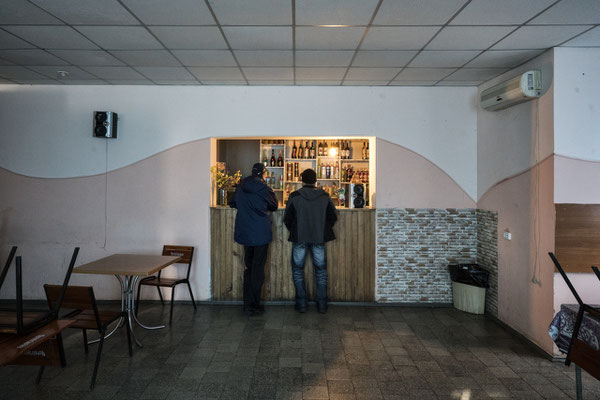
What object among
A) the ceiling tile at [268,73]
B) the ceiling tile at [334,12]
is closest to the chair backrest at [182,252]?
the ceiling tile at [268,73]

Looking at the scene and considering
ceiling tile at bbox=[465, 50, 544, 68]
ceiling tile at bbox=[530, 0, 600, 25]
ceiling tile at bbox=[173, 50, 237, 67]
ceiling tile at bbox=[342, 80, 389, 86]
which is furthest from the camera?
ceiling tile at bbox=[342, 80, 389, 86]

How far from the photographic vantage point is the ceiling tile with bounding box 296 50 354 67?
163 inches

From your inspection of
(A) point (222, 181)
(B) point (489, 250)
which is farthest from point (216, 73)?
(B) point (489, 250)

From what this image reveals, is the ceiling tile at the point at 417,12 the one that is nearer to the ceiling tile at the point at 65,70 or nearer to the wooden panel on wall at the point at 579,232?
→ the wooden panel on wall at the point at 579,232

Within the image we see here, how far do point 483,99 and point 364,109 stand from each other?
153cm

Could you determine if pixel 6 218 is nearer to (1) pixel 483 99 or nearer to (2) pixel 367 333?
(2) pixel 367 333

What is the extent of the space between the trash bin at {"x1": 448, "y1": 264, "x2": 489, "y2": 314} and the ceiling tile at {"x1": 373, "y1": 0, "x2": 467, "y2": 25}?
126 inches

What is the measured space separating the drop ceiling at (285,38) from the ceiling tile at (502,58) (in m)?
0.01

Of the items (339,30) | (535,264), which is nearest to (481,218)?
(535,264)

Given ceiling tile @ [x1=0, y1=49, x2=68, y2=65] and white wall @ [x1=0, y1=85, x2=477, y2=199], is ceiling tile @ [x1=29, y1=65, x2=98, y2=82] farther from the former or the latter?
white wall @ [x1=0, y1=85, x2=477, y2=199]

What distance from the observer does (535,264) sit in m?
4.09

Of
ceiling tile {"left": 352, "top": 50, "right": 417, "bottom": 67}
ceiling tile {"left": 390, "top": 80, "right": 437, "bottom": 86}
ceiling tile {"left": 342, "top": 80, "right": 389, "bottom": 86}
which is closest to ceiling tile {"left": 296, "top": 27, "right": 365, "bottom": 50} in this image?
ceiling tile {"left": 352, "top": 50, "right": 417, "bottom": 67}

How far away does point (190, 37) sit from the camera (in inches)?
148

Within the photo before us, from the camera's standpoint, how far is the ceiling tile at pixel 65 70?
15.8ft
